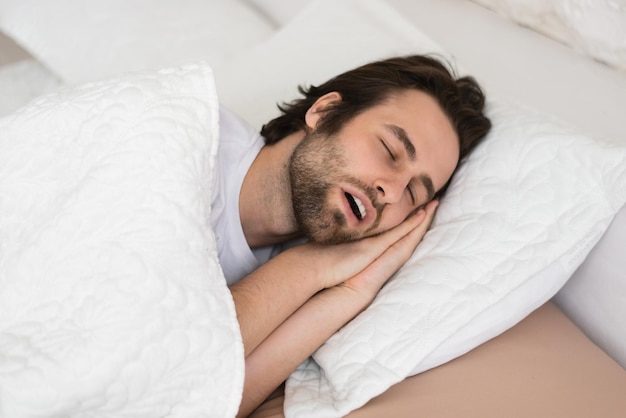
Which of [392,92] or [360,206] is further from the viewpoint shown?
[392,92]

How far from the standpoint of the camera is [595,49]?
1.29 meters

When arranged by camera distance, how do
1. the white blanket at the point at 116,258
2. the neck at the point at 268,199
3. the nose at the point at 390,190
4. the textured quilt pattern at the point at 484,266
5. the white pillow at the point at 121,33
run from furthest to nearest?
the white pillow at the point at 121,33 < the neck at the point at 268,199 < the nose at the point at 390,190 < the textured quilt pattern at the point at 484,266 < the white blanket at the point at 116,258

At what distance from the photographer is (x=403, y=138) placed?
3.75 ft

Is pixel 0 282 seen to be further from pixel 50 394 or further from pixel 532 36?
pixel 532 36

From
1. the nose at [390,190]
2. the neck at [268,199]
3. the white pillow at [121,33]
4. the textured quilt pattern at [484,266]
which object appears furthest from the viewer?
the white pillow at [121,33]

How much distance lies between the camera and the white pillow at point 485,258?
930 millimetres

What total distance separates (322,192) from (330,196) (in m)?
0.02

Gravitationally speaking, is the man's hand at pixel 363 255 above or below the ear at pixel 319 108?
below

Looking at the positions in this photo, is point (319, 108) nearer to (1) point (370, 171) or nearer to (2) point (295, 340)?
(1) point (370, 171)

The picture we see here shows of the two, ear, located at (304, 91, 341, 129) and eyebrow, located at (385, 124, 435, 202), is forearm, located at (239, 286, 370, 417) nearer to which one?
eyebrow, located at (385, 124, 435, 202)

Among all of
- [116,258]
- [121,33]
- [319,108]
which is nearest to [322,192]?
[319,108]

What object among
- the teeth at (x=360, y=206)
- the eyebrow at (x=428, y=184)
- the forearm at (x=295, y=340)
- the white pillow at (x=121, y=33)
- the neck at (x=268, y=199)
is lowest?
the forearm at (x=295, y=340)

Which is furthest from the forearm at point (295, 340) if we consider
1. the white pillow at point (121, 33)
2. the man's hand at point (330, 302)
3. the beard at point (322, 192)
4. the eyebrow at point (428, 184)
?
the white pillow at point (121, 33)

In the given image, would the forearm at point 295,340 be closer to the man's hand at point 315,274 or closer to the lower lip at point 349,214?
the man's hand at point 315,274
